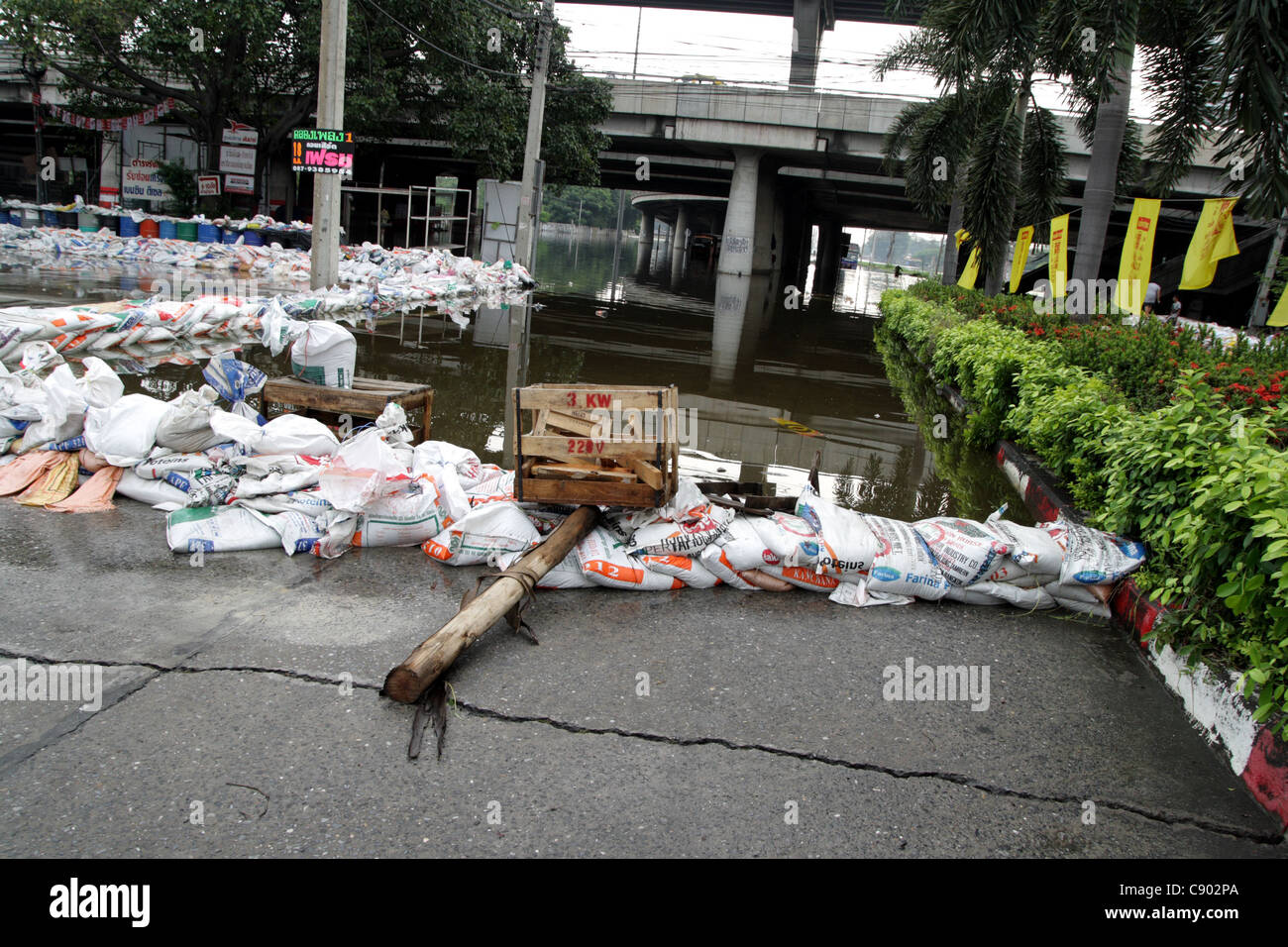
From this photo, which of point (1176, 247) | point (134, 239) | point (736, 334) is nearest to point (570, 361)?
point (736, 334)

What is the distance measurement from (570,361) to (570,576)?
8206 millimetres

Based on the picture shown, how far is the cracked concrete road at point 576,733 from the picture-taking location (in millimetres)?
2727

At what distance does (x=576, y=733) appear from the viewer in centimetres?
326

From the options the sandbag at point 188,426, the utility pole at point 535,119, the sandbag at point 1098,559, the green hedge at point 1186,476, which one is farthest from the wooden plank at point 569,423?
Result: the utility pole at point 535,119

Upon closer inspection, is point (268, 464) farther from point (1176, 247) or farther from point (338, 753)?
point (1176, 247)

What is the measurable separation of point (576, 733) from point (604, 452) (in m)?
1.78

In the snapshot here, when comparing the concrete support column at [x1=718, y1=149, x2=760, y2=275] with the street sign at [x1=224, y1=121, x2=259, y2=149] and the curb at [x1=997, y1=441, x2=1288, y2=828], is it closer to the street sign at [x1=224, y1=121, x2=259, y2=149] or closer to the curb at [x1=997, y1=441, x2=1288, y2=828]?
the street sign at [x1=224, y1=121, x2=259, y2=149]

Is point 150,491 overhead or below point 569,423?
below

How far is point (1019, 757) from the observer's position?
10.8 feet

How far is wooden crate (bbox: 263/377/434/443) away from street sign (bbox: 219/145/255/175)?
24587 mm

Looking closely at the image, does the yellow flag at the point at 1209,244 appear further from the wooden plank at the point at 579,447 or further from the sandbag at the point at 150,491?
the sandbag at the point at 150,491

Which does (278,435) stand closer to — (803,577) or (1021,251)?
(803,577)

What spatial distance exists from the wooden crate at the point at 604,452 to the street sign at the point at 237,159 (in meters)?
26.7

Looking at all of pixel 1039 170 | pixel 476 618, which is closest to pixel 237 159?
pixel 1039 170
